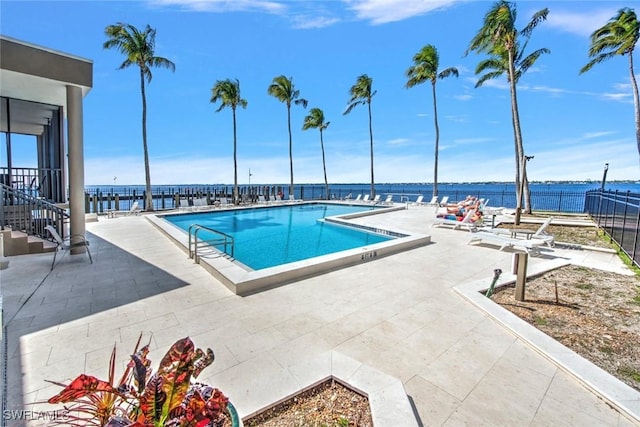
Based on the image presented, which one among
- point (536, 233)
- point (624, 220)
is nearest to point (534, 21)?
→ point (624, 220)

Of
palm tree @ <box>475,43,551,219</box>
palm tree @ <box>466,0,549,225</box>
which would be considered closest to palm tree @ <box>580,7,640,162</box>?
palm tree @ <box>475,43,551,219</box>

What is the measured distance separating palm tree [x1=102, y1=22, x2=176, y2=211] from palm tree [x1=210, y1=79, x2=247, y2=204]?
15.5 ft

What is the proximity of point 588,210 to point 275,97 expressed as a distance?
21648 mm

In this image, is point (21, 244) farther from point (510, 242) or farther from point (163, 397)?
point (510, 242)

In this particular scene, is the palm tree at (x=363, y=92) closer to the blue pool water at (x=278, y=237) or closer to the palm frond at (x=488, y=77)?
the palm frond at (x=488, y=77)

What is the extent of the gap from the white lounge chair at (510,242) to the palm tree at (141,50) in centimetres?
1548

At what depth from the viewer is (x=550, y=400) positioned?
7.29 feet

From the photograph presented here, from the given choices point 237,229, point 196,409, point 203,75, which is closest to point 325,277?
point 196,409

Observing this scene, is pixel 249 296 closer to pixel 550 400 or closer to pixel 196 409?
pixel 196 409

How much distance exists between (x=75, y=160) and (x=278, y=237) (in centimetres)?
557

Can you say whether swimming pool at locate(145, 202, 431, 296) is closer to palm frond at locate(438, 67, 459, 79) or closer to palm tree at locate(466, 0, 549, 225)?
palm tree at locate(466, 0, 549, 225)

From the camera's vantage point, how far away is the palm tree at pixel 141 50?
13539mm

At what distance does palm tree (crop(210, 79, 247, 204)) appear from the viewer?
1959cm

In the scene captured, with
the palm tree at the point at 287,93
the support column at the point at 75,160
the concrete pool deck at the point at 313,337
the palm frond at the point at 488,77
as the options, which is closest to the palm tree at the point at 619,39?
the palm frond at the point at 488,77
